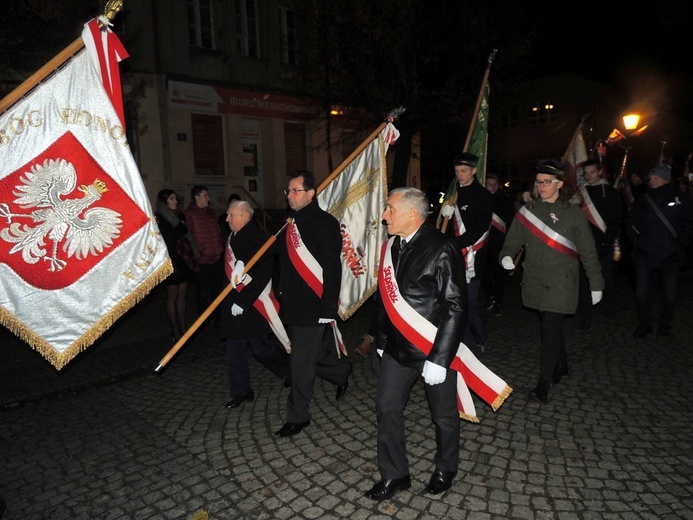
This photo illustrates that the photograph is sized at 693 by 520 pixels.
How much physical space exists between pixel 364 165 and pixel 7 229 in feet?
11.1

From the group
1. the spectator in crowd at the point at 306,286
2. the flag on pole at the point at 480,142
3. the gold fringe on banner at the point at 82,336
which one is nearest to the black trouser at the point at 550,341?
the spectator in crowd at the point at 306,286

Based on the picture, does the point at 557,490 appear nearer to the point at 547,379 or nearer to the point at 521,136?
the point at 547,379

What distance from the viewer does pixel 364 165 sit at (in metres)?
5.45

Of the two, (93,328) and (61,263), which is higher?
(61,263)

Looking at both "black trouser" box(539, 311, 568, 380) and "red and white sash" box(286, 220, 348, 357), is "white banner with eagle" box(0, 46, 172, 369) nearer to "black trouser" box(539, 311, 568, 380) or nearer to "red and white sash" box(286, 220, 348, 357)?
"red and white sash" box(286, 220, 348, 357)

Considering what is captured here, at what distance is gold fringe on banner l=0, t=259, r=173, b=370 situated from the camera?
3.07m

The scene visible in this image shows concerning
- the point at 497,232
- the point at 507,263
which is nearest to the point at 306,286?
the point at 507,263

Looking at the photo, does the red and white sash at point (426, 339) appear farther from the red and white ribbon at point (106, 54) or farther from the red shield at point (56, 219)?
the red and white ribbon at point (106, 54)

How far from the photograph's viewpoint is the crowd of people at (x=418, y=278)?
9.71ft

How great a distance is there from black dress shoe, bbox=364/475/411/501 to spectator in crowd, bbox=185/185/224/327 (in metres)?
4.40

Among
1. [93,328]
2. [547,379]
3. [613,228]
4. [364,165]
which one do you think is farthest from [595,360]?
[93,328]

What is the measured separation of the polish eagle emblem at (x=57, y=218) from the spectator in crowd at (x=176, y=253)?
10.9 feet

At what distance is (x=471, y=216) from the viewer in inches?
215

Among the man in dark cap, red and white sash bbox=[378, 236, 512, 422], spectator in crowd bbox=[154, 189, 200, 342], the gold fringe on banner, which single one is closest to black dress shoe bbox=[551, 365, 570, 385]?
the man in dark cap
